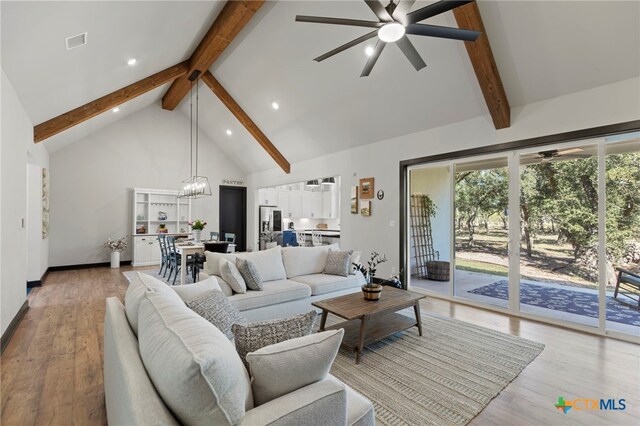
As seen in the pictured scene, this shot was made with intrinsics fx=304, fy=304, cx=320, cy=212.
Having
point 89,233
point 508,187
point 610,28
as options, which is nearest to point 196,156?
point 89,233

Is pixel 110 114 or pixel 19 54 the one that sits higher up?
pixel 110 114

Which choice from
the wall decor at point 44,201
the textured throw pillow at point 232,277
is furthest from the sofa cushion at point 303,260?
the wall decor at point 44,201

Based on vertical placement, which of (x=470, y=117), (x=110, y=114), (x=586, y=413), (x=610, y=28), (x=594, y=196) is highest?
(x=110, y=114)

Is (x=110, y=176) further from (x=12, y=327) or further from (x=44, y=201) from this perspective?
(x=12, y=327)

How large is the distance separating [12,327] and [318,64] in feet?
17.4

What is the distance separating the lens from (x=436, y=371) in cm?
264

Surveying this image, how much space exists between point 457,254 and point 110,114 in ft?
26.0

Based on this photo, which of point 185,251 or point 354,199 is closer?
point 185,251

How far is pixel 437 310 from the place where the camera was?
436 cm

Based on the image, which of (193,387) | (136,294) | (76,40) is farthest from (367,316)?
(76,40)

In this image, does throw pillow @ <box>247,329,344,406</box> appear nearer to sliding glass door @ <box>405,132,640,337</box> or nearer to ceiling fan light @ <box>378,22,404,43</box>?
ceiling fan light @ <box>378,22,404,43</box>

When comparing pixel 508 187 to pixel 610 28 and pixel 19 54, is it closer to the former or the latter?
pixel 610 28

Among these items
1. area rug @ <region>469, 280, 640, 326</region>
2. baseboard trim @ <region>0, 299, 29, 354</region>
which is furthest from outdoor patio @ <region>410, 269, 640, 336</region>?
baseboard trim @ <region>0, 299, 29, 354</region>

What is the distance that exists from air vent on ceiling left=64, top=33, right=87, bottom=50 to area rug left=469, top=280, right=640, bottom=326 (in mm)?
6183
